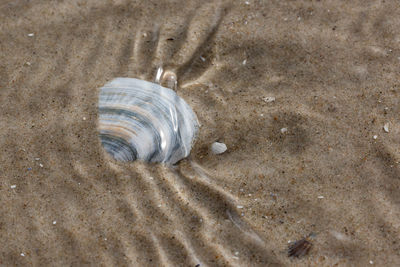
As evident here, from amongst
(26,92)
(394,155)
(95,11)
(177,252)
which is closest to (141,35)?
(95,11)

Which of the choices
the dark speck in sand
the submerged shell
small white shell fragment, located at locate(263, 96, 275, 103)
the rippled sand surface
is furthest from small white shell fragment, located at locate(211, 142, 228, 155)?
the dark speck in sand

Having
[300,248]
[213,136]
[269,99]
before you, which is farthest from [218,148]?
[300,248]

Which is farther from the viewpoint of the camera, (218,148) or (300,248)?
(218,148)

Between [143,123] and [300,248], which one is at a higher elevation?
[143,123]

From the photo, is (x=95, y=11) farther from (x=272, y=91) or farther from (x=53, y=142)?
(x=272, y=91)

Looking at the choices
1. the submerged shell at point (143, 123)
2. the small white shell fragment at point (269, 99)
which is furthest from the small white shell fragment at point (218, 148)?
the small white shell fragment at point (269, 99)

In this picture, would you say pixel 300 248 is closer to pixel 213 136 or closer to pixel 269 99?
pixel 213 136

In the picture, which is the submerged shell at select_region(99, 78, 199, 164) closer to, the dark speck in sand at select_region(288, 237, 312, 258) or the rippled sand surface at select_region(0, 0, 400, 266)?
the rippled sand surface at select_region(0, 0, 400, 266)
